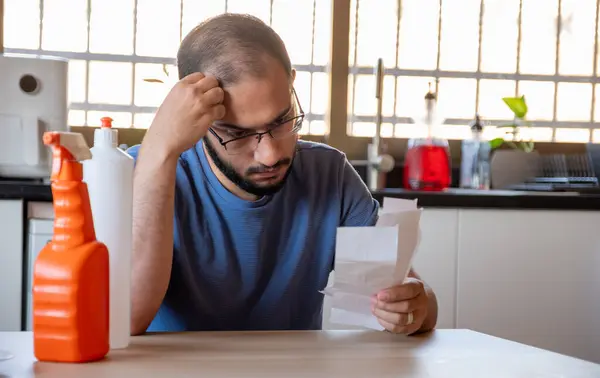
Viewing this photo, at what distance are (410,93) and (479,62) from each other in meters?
0.34

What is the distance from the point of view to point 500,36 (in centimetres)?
339

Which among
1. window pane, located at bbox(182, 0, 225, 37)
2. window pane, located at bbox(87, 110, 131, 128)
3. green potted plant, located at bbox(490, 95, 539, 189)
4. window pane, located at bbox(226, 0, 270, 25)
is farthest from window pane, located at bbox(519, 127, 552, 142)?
window pane, located at bbox(87, 110, 131, 128)

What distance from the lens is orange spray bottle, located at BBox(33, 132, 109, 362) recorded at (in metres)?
0.85

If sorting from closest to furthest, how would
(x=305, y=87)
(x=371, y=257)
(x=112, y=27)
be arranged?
1. (x=371, y=257)
2. (x=112, y=27)
3. (x=305, y=87)

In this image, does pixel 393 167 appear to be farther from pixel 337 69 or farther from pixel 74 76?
pixel 74 76

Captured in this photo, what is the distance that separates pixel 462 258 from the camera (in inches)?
99.4

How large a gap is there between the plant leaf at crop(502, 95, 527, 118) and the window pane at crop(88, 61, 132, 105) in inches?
61.2

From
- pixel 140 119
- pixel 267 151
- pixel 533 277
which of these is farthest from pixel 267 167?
pixel 140 119

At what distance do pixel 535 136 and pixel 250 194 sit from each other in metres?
2.31

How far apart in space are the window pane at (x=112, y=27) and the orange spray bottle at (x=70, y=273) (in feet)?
7.90

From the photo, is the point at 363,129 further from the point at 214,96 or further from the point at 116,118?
the point at 214,96

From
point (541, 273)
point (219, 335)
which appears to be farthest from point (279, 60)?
point (541, 273)

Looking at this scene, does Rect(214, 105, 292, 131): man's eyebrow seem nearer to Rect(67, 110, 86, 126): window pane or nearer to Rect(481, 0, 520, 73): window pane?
Rect(67, 110, 86, 126): window pane

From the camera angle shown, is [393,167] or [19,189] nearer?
[19,189]
